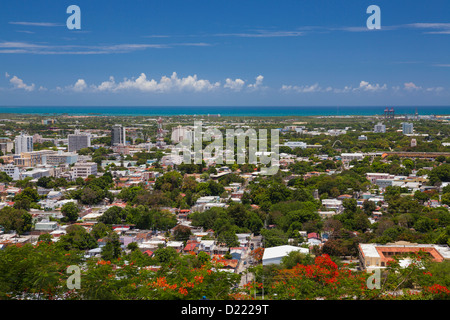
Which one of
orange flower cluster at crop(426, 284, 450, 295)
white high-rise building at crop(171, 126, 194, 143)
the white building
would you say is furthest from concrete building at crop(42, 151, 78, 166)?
orange flower cluster at crop(426, 284, 450, 295)

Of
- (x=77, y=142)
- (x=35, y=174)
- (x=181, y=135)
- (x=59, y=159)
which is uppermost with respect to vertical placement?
(x=181, y=135)

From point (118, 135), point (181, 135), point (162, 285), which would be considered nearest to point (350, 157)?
point (181, 135)

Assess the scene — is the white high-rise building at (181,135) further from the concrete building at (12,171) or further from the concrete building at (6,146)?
the concrete building at (12,171)

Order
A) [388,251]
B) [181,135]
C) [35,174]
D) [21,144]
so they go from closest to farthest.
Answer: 1. [388,251]
2. [35,174]
3. [21,144]
4. [181,135]

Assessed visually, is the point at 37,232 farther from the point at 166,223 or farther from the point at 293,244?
the point at 293,244

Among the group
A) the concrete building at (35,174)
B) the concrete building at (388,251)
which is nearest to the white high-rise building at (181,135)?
the concrete building at (35,174)

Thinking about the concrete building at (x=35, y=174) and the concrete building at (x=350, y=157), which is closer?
the concrete building at (x=35, y=174)

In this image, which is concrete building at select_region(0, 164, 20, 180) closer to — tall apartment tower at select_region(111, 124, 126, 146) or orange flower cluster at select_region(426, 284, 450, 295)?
tall apartment tower at select_region(111, 124, 126, 146)

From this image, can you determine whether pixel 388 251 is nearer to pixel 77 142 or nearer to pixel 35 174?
pixel 35 174

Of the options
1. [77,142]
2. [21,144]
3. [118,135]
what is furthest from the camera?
[118,135]

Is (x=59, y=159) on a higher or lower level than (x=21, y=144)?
lower
